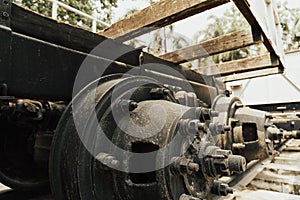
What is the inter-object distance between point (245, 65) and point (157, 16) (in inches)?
94.0

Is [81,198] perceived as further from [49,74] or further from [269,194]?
[269,194]

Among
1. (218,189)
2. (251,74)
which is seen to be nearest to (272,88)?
(251,74)

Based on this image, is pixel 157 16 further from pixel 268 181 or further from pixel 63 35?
pixel 268 181

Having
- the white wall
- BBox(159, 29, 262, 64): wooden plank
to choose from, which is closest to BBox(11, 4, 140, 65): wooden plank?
BBox(159, 29, 262, 64): wooden plank

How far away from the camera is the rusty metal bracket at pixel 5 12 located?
3.45 ft

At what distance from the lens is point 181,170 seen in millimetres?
1002

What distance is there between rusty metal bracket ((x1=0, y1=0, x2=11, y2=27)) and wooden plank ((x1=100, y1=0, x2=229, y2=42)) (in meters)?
1.31

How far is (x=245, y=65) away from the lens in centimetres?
402

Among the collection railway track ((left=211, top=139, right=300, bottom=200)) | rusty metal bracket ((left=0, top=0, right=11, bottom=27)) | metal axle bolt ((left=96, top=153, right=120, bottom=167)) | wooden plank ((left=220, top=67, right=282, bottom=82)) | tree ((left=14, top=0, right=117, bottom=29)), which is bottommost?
railway track ((left=211, top=139, right=300, bottom=200))

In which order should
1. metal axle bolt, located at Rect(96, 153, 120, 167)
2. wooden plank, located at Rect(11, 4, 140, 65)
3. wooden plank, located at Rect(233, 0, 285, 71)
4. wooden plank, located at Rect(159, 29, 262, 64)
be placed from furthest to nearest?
wooden plank, located at Rect(159, 29, 262, 64)
wooden plank, located at Rect(233, 0, 285, 71)
wooden plank, located at Rect(11, 4, 140, 65)
metal axle bolt, located at Rect(96, 153, 120, 167)

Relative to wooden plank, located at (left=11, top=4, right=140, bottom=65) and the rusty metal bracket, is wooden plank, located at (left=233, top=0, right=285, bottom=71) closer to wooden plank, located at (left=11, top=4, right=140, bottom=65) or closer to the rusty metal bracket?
wooden plank, located at (left=11, top=4, right=140, bottom=65)

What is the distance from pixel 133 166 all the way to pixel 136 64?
1.04m

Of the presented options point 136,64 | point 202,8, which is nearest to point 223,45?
point 202,8

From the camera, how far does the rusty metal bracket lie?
1051mm
